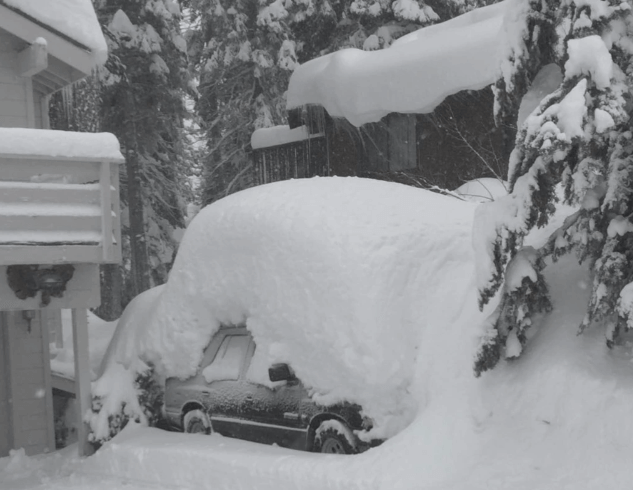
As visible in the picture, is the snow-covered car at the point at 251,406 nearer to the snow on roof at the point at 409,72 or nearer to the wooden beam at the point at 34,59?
the wooden beam at the point at 34,59

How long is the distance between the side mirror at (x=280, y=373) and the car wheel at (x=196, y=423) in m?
1.36

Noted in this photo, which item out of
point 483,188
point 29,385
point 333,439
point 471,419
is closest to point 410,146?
point 483,188

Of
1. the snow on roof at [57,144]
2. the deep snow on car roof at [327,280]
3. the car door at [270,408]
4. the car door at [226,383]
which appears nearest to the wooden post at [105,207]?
the snow on roof at [57,144]

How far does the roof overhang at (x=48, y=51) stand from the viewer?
10523 millimetres

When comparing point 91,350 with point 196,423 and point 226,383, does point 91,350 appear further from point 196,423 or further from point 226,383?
point 226,383

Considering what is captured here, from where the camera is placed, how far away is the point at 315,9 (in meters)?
21.6

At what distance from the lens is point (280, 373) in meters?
7.46

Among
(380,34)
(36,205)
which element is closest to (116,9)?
(380,34)

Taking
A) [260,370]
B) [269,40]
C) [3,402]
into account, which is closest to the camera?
[260,370]

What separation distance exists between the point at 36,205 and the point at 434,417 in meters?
5.02

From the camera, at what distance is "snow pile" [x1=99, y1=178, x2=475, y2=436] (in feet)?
23.1

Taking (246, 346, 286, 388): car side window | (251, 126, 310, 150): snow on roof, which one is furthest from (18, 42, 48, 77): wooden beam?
(251, 126, 310, 150): snow on roof

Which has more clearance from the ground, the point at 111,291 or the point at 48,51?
the point at 48,51

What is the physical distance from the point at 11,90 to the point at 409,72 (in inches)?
236
